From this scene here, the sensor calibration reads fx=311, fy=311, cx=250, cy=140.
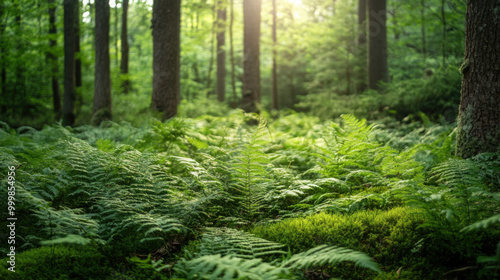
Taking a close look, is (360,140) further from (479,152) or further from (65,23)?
(65,23)

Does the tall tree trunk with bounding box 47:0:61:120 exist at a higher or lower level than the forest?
higher

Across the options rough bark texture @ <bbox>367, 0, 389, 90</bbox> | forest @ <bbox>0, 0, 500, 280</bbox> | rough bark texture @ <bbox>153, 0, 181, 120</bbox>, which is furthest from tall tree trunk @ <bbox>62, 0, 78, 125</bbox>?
rough bark texture @ <bbox>367, 0, 389, 90</bbox>

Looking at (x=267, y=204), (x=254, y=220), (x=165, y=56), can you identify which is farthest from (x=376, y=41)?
(x=254, y=220)

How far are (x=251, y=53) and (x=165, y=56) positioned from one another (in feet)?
10.4

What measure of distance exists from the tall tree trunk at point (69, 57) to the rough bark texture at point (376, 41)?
1166 cm

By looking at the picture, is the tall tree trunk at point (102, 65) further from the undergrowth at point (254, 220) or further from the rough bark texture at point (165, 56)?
the undergrowth at point (254, 220)

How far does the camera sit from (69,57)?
436 inches

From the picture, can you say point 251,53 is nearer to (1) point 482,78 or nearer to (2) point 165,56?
(2) point 165,56

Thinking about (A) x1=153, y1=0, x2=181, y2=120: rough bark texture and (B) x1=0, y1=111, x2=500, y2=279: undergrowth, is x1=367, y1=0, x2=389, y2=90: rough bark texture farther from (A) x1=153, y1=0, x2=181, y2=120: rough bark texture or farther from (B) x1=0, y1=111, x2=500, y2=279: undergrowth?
(B) x1=0, y1=111, x2=500, y2=279: undergrowth

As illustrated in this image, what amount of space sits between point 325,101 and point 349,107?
263cm

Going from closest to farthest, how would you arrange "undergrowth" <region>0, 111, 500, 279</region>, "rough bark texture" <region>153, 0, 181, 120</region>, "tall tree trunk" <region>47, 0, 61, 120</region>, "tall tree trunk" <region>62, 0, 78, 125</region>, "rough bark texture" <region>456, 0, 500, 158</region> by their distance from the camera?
"undergrowth" <region>0, 111, 500, 279</region> → "rough bark texture" <region>456, 0, 500, 158</region> → "rough bark texture" <region>153, 0, 181, 120</region> → "tall tree trunk" <region>62, 0, 78, 125</region> → "tall tree trunk" <region>47, 0, 61, 120</region>

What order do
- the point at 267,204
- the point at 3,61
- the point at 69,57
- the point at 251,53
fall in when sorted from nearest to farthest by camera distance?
the point at 267,204 < the point at 251,53 < the point at 69,57 < the point at 3,61

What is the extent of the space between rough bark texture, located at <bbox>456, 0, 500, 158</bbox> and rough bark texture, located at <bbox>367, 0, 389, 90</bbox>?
10.1 m

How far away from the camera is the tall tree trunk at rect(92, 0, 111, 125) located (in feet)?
31.8
